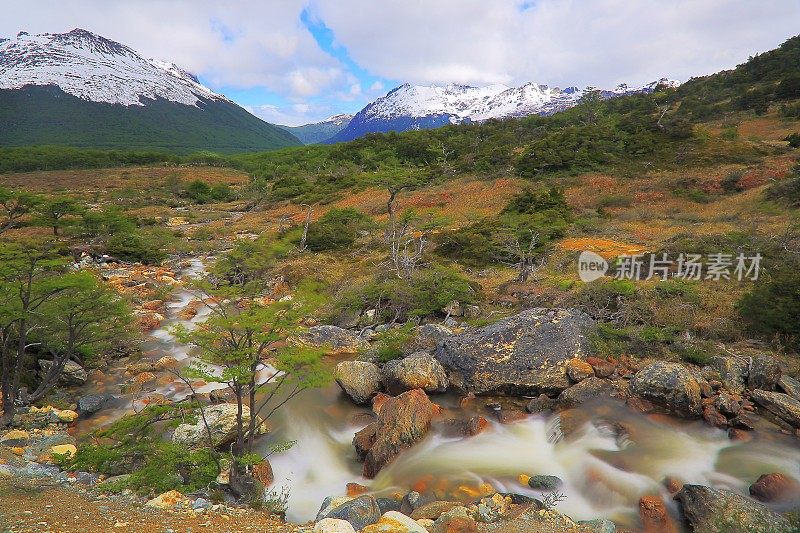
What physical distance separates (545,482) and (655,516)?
1.45 m

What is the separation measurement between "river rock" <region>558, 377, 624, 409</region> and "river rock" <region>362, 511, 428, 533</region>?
486 cm

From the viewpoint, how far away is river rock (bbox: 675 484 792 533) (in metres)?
5.24

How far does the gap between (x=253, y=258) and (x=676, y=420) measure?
26.1 feet

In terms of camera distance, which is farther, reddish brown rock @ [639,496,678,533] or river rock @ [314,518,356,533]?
reddish brown rock @ [639,496,678,533]

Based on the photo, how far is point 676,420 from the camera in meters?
8.17

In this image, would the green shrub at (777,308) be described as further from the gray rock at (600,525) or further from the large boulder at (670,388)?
the gray rock at (600,525)

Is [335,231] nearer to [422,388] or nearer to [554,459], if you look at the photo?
[422,388]

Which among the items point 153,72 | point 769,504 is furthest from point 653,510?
point 153,72

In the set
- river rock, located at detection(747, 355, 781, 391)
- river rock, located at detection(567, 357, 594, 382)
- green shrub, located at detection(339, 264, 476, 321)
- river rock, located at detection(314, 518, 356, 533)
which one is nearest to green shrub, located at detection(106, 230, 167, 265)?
green shrub, located at detection(339, 264, 476, 321)

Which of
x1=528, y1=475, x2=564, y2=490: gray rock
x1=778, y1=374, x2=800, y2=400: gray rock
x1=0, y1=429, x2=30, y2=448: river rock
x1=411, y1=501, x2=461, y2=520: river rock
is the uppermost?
x1=778, y1=374, x2=800, y2=400: gray rock

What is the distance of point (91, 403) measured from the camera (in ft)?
30.0

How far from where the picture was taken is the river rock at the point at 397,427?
7.39 metres

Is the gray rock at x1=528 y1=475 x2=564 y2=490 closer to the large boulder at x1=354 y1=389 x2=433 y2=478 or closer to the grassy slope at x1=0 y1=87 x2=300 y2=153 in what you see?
the large boulder at x1=354 y1=389 x2=433 y2=478

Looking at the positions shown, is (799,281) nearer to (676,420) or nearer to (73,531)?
(676,420)
